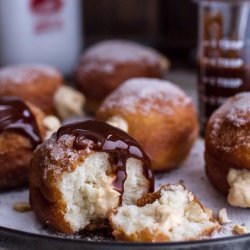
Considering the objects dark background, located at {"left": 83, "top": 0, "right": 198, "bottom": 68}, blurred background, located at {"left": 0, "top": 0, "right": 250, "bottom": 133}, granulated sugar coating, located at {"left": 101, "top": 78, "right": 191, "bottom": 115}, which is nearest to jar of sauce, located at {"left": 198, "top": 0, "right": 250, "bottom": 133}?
blurred background, located at {"left": 0, "top": 0, "right": 250, "bottom": 133}

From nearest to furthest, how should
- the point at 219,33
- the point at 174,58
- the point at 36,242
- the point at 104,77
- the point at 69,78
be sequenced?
the point at 36,242, the point at 219,33, the point at 104,77, the point at 69,78, the point at 174,58

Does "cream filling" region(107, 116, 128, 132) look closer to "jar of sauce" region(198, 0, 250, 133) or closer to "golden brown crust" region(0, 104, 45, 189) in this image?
"golden brown crust" region(0, 104, 45, 189)

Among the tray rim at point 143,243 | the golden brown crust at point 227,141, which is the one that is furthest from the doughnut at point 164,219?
the golden brown crust at point 227,141

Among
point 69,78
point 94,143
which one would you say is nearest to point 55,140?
point 94,143

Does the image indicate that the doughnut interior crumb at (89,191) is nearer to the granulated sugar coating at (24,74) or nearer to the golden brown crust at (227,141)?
the golden brown crust at (227,141)

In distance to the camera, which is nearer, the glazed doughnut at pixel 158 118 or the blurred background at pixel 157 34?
the glazed doughnut at pixel 158 118

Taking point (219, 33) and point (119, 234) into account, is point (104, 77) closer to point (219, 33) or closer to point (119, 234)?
point (219, 33)
